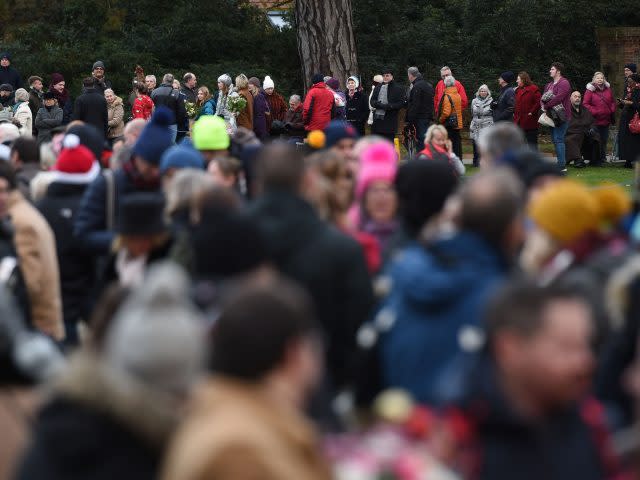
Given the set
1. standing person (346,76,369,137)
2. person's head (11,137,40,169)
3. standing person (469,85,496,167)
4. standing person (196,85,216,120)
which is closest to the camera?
person's head (11,137,40,169)

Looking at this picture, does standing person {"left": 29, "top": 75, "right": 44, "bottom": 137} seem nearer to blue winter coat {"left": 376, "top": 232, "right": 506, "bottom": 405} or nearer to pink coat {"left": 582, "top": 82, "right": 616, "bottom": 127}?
pink coat {"left": 582, "top": 82, "right": 616, "bottom": 127}

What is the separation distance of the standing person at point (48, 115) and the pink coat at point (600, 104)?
1069 centimetres

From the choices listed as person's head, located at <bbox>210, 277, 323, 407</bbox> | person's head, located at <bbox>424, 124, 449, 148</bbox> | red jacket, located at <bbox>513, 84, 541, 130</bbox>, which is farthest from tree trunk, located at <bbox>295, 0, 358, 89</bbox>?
person's head, located at <bbox>210, 277, 323, 407</bbox>

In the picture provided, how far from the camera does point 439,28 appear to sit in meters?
35.8

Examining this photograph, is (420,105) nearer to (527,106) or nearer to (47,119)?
(527,106)

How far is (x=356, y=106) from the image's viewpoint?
26375 millimetres

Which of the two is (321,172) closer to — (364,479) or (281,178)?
(281,178)

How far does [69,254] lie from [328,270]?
325 centimetres

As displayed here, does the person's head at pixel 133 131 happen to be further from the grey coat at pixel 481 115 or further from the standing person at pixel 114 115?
the grey coat at pixel 481 115

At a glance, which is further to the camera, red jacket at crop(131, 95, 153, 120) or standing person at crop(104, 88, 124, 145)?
red jacket at crop(131, 95, 153, 120)

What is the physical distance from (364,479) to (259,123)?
1978 cm

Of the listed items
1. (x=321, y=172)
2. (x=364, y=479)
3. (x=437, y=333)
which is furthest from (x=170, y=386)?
(x=321, y=172)

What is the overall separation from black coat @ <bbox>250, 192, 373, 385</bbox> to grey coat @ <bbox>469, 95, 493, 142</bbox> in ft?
69.6

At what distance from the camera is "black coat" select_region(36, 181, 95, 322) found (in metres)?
8.63
